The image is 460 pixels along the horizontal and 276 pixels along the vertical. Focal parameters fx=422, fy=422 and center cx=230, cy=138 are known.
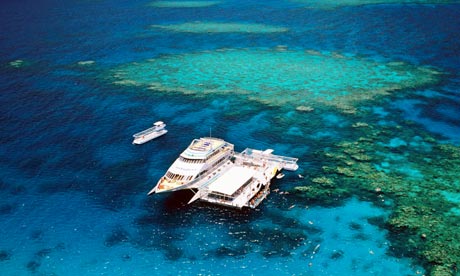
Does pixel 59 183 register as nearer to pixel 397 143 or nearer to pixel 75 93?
pixel 75 93

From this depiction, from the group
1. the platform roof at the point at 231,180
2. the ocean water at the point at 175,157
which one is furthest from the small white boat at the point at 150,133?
the platform roof at the point at 231,180

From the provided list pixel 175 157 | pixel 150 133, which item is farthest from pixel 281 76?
pixel 175 157

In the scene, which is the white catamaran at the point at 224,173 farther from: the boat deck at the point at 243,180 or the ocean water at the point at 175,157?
A: the ocean water at the point at 175,157

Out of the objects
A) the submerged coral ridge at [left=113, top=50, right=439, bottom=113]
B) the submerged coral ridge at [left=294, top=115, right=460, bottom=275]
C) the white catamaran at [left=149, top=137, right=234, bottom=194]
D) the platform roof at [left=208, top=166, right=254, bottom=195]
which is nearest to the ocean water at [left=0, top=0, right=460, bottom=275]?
the submerged coral ridge at [left=294, top=115, right=460, bottom=275]

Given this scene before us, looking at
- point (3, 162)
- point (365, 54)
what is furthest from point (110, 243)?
point (365, 54)

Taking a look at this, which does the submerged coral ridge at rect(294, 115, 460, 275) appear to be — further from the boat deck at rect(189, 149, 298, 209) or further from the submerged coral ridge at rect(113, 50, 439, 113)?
the submerged coral ridge at rect(113, 50, 439, 113)

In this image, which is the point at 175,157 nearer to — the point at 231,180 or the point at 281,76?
the point at 231,180
